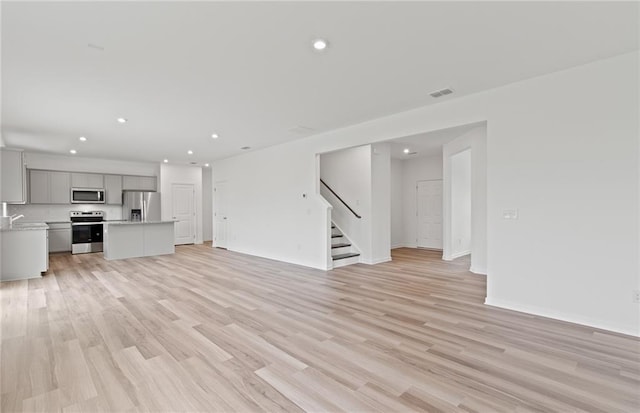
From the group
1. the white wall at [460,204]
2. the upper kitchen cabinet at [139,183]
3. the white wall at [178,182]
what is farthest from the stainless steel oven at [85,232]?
the white wall at [460,204]

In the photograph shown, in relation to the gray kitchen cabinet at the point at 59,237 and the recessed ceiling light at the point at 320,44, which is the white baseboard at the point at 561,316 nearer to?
the recessed ceiling light at the point at 320,44

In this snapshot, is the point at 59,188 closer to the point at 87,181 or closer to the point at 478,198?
the point at 87,181

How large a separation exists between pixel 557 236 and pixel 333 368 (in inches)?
112

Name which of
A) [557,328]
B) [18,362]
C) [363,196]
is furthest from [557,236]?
[18,362]

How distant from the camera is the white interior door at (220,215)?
920 centimetres

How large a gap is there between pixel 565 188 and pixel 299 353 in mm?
3256

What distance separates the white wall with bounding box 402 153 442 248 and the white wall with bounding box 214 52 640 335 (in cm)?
489

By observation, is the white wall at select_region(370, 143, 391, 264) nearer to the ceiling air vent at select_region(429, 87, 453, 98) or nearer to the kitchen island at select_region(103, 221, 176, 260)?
the ceiling air vent at select_region(429, 87, 453, 98)

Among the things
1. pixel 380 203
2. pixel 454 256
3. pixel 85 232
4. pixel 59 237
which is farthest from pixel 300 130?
pixel 59 237

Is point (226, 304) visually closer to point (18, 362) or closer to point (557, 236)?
point (18, 362)

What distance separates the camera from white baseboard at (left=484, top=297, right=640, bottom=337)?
9.70ft

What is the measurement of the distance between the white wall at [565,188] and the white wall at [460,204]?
134 inches

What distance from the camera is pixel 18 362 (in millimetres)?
2449

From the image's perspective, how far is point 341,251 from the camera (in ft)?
22.9
